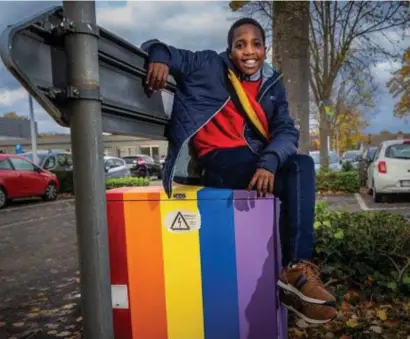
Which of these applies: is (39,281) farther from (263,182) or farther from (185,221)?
(263,182)

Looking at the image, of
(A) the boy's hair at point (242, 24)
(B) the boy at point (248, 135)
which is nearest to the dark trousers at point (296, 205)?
(B) the boy at point (248, 135)

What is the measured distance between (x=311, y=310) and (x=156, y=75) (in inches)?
52.3

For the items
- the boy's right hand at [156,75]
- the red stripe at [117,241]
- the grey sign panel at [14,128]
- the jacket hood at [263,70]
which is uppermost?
the grey sign panel at [14,128]

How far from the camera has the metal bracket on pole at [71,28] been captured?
1.41m

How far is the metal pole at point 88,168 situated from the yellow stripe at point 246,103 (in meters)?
1.12

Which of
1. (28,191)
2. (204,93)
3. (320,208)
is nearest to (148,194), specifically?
(204,93)

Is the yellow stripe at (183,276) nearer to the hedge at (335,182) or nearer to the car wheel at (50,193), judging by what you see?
the hedge at (335,182)

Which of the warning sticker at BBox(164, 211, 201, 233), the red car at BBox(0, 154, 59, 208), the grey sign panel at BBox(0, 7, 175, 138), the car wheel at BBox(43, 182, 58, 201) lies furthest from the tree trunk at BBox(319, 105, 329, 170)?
the grey sign panel at BBox(0, 7, 175, 138)

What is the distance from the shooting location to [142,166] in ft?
89.4

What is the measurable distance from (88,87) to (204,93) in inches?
42.1

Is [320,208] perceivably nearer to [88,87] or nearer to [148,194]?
[148,194]

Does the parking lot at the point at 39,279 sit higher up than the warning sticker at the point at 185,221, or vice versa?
the warning sticker at the point at 185,221

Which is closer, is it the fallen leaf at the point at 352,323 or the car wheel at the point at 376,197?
the fallen leaf at the point at 352,323

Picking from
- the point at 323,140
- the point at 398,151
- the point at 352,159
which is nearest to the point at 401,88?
the point at 352,159
